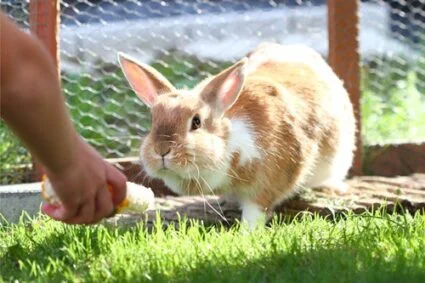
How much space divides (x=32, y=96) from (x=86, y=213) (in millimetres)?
536

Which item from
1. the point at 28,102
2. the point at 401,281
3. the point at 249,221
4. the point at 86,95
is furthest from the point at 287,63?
the point at 28,102

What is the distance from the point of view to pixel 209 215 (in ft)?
16.3

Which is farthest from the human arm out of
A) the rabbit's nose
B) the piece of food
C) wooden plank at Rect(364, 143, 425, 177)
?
wooden plank at Rect(364, 143, 425, 177)

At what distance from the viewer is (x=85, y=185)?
2561 mm

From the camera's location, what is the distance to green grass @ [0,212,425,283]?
3.29m

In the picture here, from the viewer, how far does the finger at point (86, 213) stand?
8.60 feet

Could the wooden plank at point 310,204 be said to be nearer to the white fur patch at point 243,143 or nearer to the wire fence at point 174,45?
the white fur patch at point 243,143

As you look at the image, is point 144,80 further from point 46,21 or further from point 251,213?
point 46,21

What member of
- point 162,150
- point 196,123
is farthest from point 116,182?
point 196,123

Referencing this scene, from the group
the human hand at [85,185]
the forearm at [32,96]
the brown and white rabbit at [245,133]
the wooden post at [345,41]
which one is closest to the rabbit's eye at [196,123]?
the brown and white rabbit at [245,133]

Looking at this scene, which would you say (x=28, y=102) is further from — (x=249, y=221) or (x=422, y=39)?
(x=422, y=39)

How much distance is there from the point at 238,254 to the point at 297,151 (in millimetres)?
1516

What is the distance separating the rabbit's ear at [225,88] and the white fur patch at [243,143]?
0.34 ft

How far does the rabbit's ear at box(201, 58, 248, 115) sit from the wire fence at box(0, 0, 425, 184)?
5.18ft
